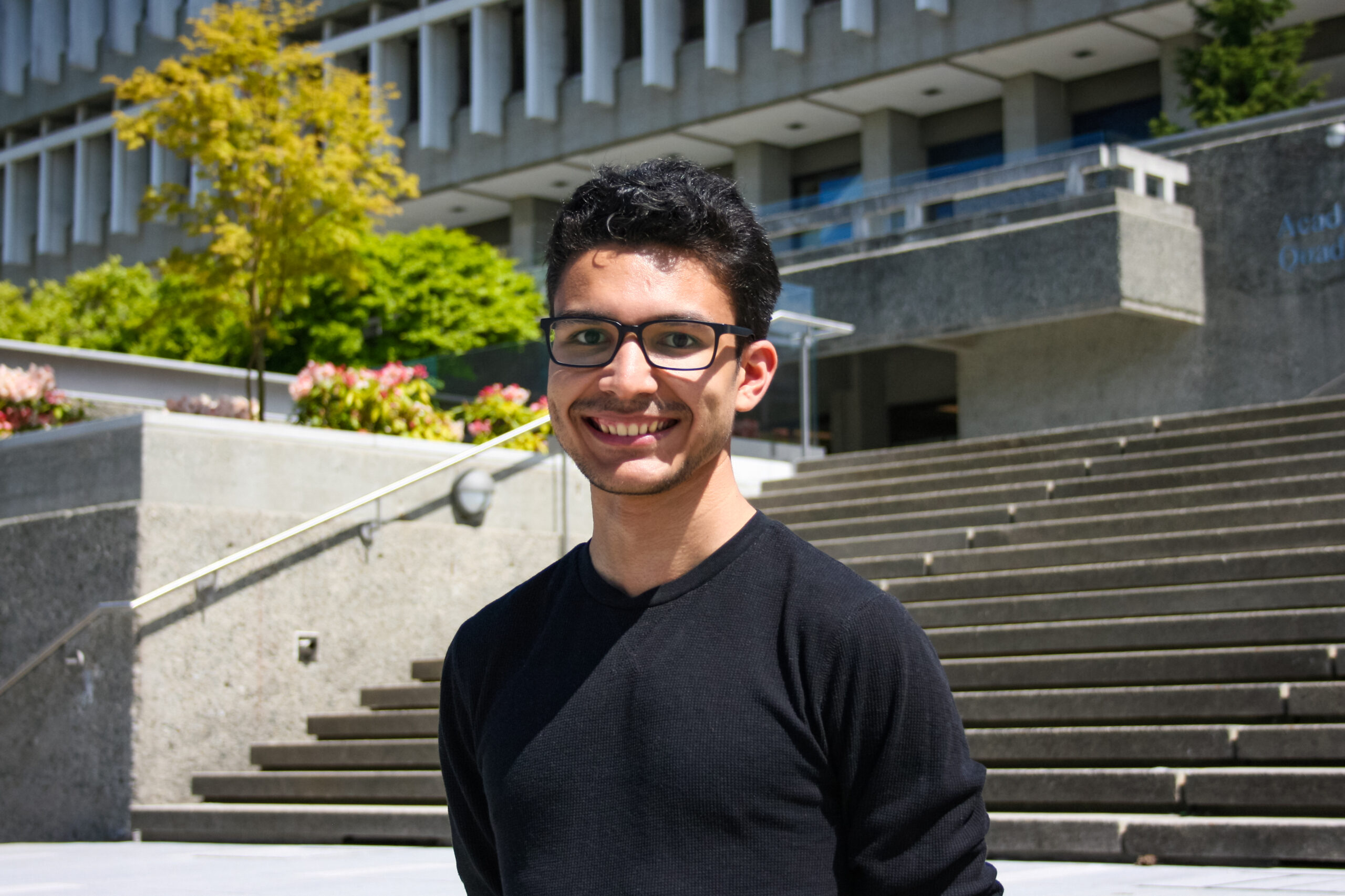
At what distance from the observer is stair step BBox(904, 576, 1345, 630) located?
8.01 m

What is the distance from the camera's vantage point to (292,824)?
9062 mm

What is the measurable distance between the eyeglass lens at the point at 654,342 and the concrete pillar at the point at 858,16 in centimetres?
2839

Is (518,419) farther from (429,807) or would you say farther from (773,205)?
(773,205)

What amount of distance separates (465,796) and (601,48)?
32588 mm

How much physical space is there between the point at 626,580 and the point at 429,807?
23.2 ft

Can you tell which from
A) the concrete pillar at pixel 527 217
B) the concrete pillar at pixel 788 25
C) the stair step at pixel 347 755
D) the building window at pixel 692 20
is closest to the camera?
the stair step at pixel 347 755

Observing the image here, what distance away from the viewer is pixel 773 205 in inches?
945

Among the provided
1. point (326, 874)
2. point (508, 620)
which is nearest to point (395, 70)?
point (326, 874)

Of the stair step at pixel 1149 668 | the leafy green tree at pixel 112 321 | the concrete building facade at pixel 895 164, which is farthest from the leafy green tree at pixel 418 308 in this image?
the stair step at pixel 1149 668

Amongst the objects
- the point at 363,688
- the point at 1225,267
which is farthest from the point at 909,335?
the point at 363,688

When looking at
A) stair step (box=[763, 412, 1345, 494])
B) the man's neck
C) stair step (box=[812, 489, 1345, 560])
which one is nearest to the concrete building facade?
stair step (box=[763, 412, 1345, 494])

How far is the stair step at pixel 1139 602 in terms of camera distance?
8.01 metres

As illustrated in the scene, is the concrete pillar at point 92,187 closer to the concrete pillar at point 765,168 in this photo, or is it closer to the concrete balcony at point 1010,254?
the concrete pillar at point 765,168

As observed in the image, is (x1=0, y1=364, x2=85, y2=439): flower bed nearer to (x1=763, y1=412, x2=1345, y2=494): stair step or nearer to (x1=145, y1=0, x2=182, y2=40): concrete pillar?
(x1=763, y1=412, x2=1345, y2=494): stair step
